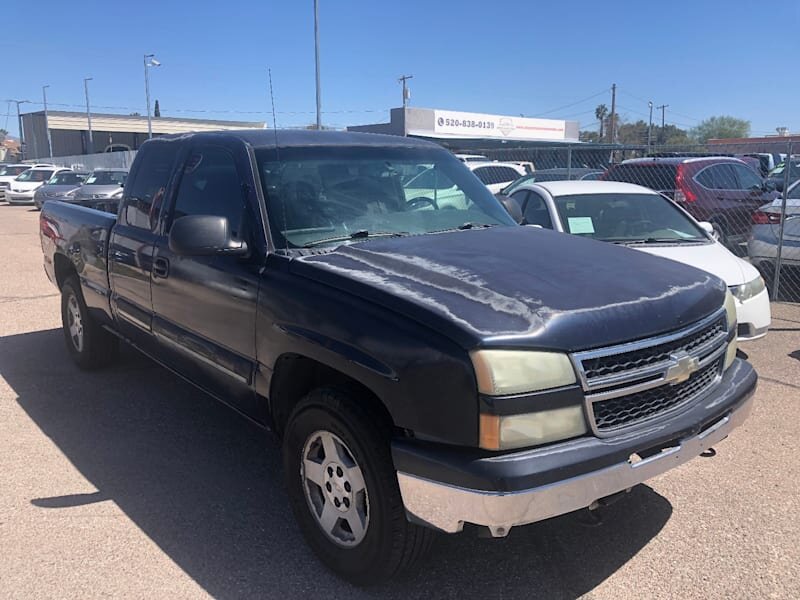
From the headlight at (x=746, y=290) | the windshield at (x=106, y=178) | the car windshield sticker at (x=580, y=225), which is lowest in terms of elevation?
the headlight at (x=746, y=290)

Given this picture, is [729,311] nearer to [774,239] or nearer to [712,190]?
[774,239]

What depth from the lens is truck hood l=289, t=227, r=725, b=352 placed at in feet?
8.48

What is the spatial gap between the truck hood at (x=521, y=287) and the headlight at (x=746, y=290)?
2687mm

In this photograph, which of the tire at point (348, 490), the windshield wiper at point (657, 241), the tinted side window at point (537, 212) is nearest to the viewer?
the tire at point (348, 490)

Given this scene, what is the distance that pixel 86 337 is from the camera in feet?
19.6

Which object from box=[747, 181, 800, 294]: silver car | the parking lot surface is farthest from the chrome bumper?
box=[747, 181, 800, 294]: silver car

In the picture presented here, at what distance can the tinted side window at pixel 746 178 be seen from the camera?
1141 cm

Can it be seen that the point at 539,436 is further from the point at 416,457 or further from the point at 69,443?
the point at 69,443

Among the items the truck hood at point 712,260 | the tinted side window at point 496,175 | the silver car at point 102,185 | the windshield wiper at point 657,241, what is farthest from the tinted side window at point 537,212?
the tinted side window at point 496,175

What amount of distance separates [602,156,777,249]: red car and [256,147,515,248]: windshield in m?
7.33

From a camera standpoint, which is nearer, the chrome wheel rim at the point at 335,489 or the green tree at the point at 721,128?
the chrome wheel rim at the point at 335,489

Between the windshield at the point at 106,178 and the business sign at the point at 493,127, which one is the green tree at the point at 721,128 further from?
the windshield at the point at 106,178

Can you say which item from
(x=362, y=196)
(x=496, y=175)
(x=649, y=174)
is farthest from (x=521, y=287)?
(x=496, y=175)

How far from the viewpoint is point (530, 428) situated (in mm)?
2496
